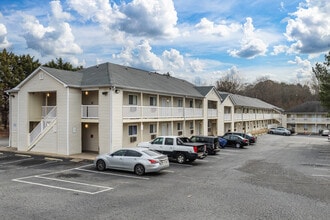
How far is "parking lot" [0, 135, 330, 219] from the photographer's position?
970 centimetres

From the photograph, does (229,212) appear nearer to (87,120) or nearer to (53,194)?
(53,194)

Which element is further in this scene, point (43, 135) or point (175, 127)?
point (175, 127)

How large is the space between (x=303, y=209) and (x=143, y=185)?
21.9ft

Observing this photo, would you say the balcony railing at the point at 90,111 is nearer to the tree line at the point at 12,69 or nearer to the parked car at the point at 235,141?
the parked car at the point at 235,141

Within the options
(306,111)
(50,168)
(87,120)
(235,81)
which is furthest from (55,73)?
(235,81)

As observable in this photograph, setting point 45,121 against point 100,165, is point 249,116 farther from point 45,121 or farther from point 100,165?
point 100,165

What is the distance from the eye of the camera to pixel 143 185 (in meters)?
13.6

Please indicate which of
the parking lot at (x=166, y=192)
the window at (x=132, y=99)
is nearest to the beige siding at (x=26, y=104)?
the parking lot at (x=166, y=192)

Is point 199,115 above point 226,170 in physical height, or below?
above

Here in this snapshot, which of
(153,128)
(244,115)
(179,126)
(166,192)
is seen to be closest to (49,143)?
(153,128)

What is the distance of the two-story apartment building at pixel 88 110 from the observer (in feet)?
72.7

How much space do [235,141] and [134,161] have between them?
18.2 meters

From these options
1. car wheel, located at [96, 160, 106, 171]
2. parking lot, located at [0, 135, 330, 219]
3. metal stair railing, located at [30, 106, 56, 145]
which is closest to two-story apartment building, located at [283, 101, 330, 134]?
parking lot, located at [0, 135, 330, 219]

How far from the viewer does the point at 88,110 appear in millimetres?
23078
